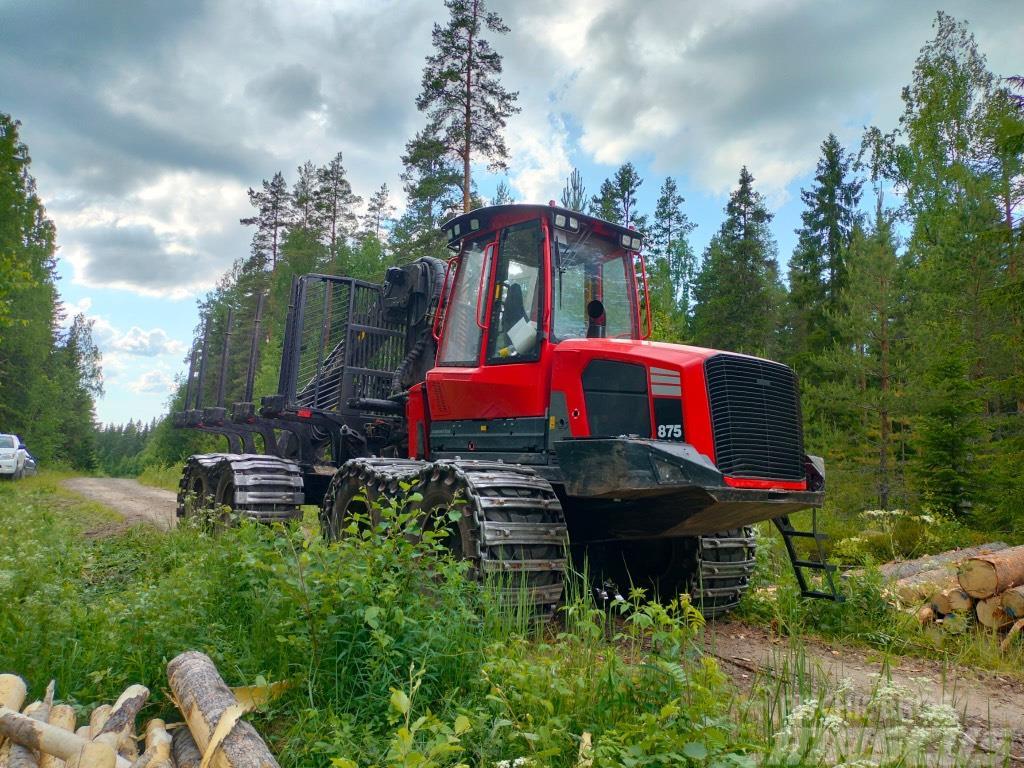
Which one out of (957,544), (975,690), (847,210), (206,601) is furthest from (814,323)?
(206,601)

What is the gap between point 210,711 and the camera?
347 centimetres

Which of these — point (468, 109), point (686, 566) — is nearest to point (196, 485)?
point (686, 566)

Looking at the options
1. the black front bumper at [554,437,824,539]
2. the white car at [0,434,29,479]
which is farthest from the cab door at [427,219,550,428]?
the white car at [0,434,29,479]

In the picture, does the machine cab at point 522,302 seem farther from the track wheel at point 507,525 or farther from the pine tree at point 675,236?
the pine tree at point 675,236

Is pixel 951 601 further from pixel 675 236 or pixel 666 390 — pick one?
pixel 675 236

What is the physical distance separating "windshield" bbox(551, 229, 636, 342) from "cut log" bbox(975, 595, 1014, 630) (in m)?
3.89

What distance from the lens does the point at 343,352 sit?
8.92 meters

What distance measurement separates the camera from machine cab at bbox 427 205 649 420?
6.10m

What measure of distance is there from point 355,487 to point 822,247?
28411mm

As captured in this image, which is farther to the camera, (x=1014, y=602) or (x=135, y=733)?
(x=1014, y=602)

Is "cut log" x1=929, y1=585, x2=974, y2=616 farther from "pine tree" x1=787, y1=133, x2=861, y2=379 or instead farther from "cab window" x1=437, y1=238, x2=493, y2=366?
"pine tree" x1=787, y1=133, x2=861, y2=379

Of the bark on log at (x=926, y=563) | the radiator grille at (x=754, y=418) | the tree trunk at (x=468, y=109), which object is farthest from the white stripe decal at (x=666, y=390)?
the tree trunk at (x=468, y=109)

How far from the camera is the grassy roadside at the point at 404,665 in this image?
297 centimetres

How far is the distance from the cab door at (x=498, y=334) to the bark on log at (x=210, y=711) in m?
2.95
